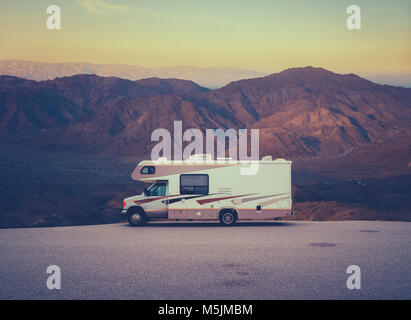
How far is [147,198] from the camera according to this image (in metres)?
18.4

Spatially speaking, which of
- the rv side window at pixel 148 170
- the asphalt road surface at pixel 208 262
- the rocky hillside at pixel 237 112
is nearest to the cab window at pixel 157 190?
the rv side window at pixel 148 170

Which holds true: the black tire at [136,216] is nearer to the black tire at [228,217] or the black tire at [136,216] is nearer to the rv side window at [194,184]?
the rv side window at [194,184]

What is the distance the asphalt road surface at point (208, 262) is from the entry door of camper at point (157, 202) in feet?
3.23

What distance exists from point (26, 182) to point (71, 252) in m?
33.9

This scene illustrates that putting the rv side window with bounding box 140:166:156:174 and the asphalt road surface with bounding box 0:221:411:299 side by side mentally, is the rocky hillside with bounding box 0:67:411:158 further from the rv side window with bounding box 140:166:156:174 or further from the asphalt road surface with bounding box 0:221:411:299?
the asphalt road surface with bounding box 0:221:411:299

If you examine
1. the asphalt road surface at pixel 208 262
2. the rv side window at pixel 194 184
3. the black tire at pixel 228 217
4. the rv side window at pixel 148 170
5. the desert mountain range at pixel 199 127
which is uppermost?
the desert mountain range at pixel 199 127

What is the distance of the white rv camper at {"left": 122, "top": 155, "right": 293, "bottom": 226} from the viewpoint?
18188mm

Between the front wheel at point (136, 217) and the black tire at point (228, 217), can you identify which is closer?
the black tire at point (228, 217)

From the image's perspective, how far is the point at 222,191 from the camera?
60.0 feet

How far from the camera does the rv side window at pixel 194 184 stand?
18219 millimetres

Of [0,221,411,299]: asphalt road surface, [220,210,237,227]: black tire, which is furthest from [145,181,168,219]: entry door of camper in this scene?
[220,210,237,227]: black tire

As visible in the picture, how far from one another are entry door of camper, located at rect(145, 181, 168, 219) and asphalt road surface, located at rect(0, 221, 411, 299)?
3.23 feet

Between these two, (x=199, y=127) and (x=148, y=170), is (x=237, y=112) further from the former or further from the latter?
(x=148, y=170)

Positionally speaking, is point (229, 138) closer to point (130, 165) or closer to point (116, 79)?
point (130, 165)
